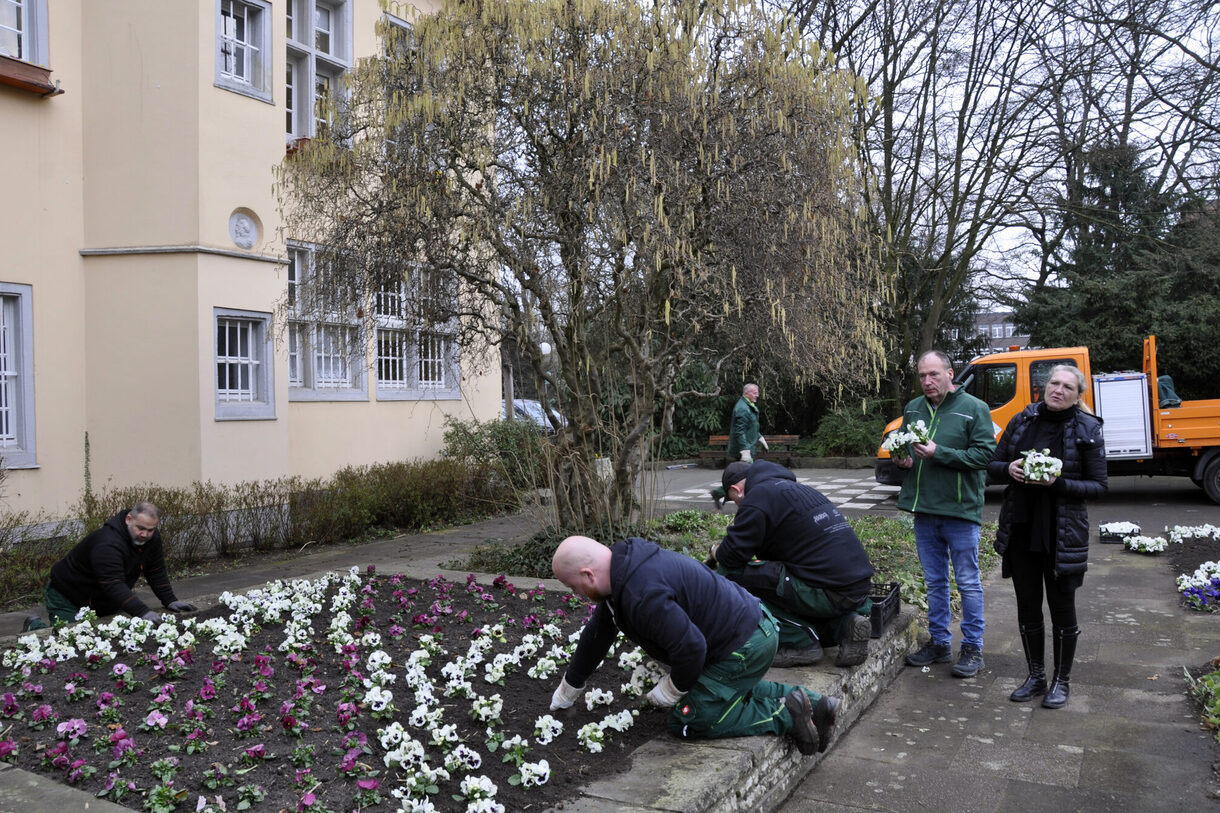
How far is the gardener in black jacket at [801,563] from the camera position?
4.61 metres

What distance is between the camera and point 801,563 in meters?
4.67

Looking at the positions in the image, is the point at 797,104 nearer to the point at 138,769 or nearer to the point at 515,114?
the point at 515,114

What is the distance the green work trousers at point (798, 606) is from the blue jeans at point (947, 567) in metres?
0.79

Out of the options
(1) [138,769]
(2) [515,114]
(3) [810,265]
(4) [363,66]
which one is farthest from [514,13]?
(1) [138,769]

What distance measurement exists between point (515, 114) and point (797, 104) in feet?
7.61

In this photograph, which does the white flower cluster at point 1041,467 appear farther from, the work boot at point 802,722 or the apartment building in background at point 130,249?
the apartment building in background at point 130,249

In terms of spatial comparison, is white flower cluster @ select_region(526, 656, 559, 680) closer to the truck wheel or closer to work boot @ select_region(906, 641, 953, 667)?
work boot @ select_region(906, 641, 953, 667)

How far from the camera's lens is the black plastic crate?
5.08 meters

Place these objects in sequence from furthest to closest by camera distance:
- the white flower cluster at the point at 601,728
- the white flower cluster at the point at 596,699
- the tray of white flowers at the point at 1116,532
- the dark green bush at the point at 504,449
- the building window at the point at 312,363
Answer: the building window at the point at 312,363, the tray of white flowers at the point at 1116,532, the dark green bush at the point at 504,449, the white flower cluster at the point at 596,699, the white flower cluster at the point at 601,728

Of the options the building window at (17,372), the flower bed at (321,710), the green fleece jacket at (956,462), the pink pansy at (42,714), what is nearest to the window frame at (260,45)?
the building window at (17,372)

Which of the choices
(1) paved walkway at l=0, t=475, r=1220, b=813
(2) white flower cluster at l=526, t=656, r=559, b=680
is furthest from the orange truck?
(2) white flower cluster at l=526, t=656, r=559, b=680

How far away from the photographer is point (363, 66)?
7.95m

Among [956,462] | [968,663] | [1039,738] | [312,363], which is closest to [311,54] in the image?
[312,363]

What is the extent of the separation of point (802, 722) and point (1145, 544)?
7.06 metres
